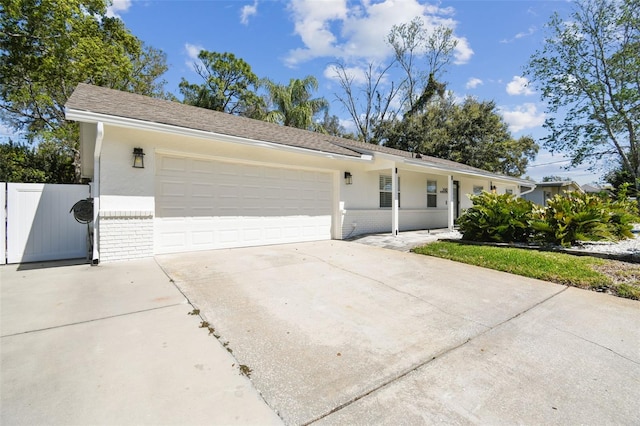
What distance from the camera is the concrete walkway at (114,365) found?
180 centimetres

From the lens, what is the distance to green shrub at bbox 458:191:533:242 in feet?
25.5

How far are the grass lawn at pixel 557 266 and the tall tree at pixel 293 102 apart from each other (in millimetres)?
13975

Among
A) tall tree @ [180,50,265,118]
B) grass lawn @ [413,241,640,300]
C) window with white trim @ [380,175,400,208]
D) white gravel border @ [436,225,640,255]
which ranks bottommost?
grass lawn @ [413,241,640,300]

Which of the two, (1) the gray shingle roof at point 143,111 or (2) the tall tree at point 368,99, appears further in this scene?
(2) the tall tree at point 368,99

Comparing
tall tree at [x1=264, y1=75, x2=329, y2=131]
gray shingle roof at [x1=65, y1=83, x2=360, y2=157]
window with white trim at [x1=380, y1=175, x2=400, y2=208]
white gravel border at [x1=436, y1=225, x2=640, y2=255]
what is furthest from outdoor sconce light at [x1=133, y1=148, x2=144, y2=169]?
tall tree at [x1=264, y1=75, x2=329, y2=131]

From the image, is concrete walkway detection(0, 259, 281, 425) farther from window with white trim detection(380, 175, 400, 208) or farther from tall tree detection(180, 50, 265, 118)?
tall tree detection(180, 50, 265, 118)

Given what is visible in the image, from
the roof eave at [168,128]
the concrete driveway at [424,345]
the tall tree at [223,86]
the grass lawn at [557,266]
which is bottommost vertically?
the concrete driveway at [424,345]

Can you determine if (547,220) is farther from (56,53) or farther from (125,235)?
(56,53)

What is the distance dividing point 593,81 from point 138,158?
2038 centimetres

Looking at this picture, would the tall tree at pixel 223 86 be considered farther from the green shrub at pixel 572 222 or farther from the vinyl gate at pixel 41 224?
the green shrub at pixel 572 222

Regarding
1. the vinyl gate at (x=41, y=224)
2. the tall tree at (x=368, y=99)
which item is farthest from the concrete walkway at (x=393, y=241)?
the tall tree at (x=368, y=99)

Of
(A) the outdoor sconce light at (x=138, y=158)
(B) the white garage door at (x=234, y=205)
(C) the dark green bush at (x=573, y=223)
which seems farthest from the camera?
(C) the dark green bush at (x=573, y=223)

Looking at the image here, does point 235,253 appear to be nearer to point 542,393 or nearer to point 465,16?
point 542,393

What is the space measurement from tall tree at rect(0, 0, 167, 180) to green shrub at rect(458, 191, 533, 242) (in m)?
16.8
